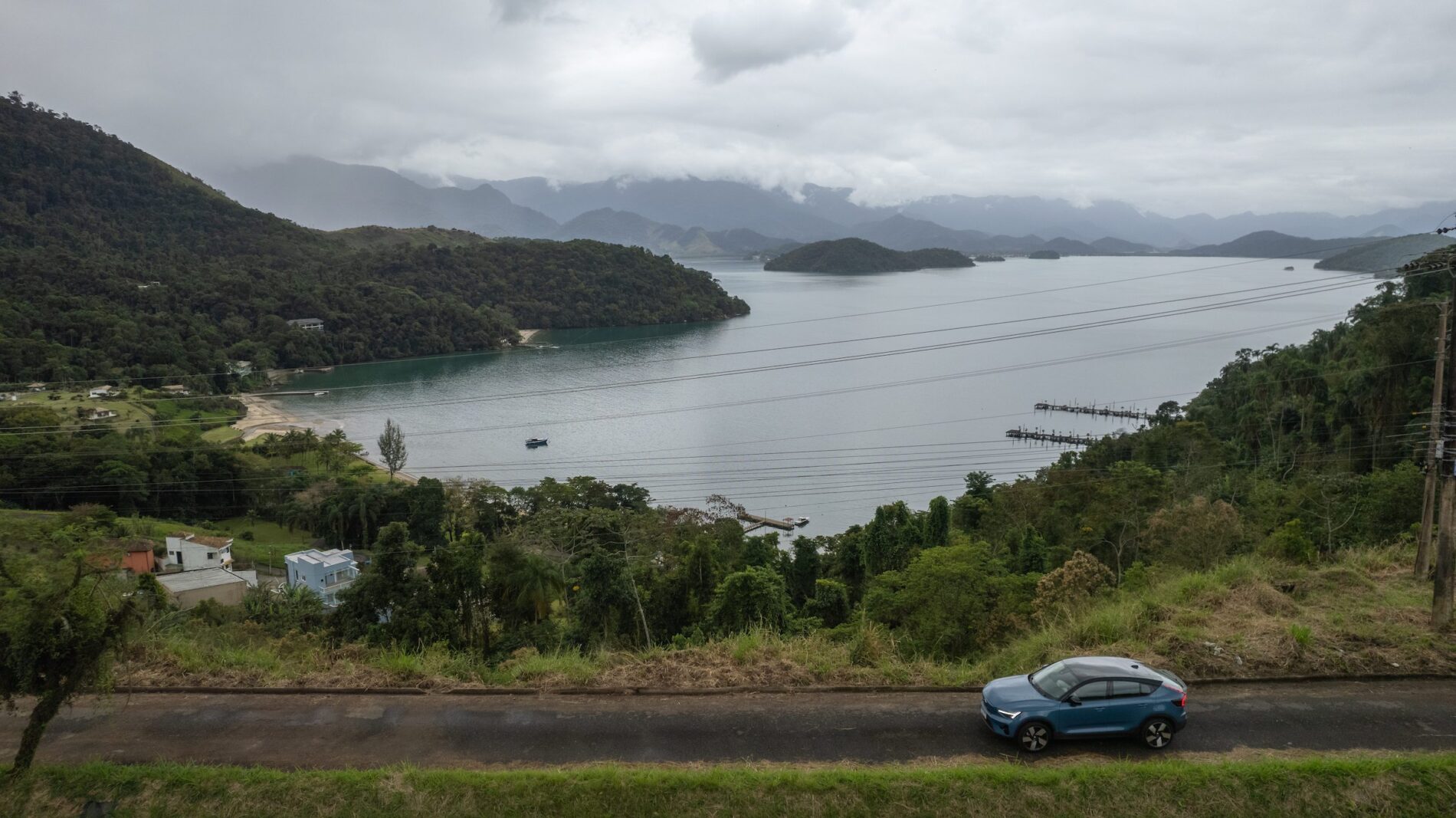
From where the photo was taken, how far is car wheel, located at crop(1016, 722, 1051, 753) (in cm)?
581

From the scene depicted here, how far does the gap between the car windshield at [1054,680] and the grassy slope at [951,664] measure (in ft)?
3.06

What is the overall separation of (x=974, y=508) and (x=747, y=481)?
42.8ft

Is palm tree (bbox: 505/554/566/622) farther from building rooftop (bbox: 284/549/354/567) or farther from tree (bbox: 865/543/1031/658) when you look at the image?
building rooftop (bbox: 284/549/354/567)

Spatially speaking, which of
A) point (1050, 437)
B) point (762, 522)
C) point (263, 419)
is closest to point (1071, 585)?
point (762, 522)

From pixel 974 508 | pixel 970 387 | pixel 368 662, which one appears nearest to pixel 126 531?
pixel 368 662

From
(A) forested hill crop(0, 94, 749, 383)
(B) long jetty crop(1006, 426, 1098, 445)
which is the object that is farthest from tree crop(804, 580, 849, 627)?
(A) forested hill crop(0, 94, 749, 383)

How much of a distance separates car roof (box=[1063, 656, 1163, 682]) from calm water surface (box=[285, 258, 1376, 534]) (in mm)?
16278

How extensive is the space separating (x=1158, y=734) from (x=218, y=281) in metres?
91.6

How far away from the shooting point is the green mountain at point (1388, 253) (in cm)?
3309

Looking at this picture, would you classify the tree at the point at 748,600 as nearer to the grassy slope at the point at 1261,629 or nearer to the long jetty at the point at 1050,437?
the grassy slope at the point at 1261,629

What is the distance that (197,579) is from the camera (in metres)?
22.5

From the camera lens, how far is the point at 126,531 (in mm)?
23531

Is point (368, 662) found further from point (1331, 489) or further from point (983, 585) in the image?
point (1331, 489)

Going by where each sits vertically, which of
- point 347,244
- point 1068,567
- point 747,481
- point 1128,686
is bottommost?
point 747,481
